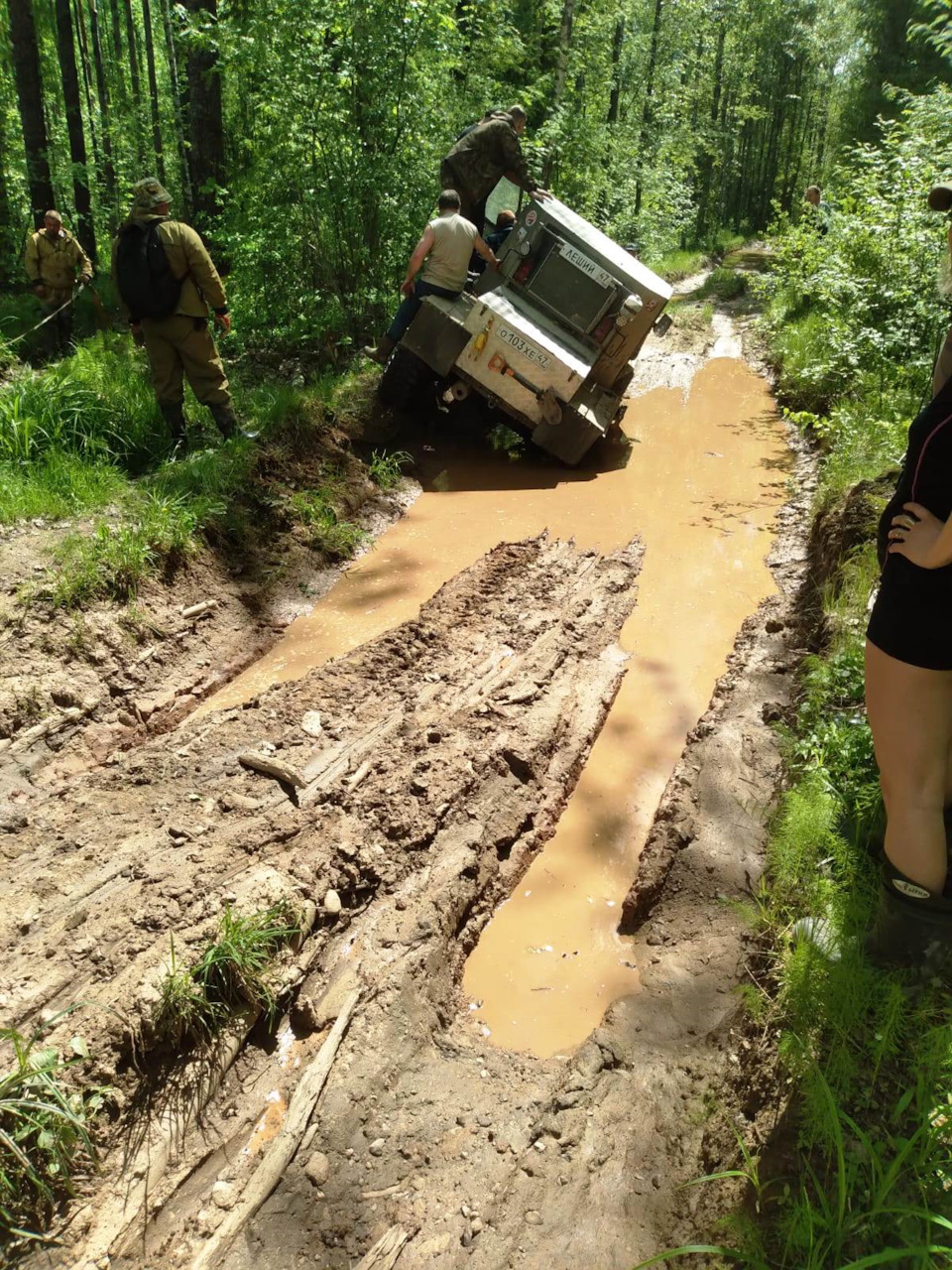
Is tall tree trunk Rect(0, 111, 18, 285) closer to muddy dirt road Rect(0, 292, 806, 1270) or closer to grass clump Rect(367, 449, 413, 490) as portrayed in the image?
grass clump Rect(367, 449, 413, 490)

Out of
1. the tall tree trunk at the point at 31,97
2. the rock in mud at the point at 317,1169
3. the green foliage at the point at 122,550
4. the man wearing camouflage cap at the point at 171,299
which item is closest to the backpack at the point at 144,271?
the man wearing camouflage cap at the point at 171,299

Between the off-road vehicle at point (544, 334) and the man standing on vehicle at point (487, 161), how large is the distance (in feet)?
2.00

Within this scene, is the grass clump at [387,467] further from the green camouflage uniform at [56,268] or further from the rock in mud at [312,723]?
the green camouflage uniform at [56,268]

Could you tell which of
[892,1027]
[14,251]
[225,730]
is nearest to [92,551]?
[225,730]

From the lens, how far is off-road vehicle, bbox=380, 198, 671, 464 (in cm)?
719

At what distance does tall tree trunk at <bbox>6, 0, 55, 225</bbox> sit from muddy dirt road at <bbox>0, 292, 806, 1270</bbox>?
361 inches

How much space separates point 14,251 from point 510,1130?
48.2 feet

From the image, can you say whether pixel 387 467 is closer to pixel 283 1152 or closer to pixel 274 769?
pixel 274 769

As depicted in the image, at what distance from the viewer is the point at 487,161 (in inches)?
330

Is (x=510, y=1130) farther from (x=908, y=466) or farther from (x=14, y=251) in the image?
(x=14, y=251)

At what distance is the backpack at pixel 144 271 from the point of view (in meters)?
5.82

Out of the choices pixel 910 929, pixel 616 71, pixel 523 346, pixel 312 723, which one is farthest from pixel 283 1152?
pixel 616 71

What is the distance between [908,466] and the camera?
207 cm

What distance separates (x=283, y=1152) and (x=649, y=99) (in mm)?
27500
